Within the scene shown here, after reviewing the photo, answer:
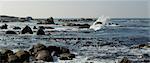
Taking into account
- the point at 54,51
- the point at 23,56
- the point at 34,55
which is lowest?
the point at 54,51

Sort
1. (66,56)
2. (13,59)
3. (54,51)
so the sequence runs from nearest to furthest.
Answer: (13,59) < (66,56) < (54,51)

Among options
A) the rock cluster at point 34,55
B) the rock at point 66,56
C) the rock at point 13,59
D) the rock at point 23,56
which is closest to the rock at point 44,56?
the rock cluster at point 34,55

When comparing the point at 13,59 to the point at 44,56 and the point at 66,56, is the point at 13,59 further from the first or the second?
the point at 66,56

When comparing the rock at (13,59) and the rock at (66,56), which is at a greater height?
the rock at (13,59)

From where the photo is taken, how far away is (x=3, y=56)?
14398 mm

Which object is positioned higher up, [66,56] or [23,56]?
[23,56]

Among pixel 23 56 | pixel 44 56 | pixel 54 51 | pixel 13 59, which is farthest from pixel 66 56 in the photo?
pixel 13 59

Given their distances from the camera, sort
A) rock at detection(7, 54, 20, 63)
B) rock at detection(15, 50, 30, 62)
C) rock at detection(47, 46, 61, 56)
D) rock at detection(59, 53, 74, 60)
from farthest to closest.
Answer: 1. rock at detection(47, 46, 61, 56)
2. rock at detection(59, 53, 74, 60)
3. rock at detection(15, 50, 30, 62)
4. rock at detection(7, 54, 20, 63)

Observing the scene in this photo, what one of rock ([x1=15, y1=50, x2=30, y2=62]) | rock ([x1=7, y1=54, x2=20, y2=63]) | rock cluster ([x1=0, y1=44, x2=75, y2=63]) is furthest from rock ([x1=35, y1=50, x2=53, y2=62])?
rock ([x1=7, y1=54, x2=20, y2=63])

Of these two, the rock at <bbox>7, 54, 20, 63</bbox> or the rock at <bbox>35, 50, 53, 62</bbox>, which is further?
the rock at <bbox>35, 50, 53, 62</bbox>

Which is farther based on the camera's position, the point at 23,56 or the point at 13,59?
the point at 23,56

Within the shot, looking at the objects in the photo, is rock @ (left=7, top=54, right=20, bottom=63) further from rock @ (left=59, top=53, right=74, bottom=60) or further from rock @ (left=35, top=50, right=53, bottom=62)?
rock @ (left=59, top=53, right=74, bottom=60)

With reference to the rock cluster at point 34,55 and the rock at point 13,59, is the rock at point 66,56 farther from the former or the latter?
the rock at point 13,59

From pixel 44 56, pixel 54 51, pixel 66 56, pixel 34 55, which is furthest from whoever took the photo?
pixel 54 51
